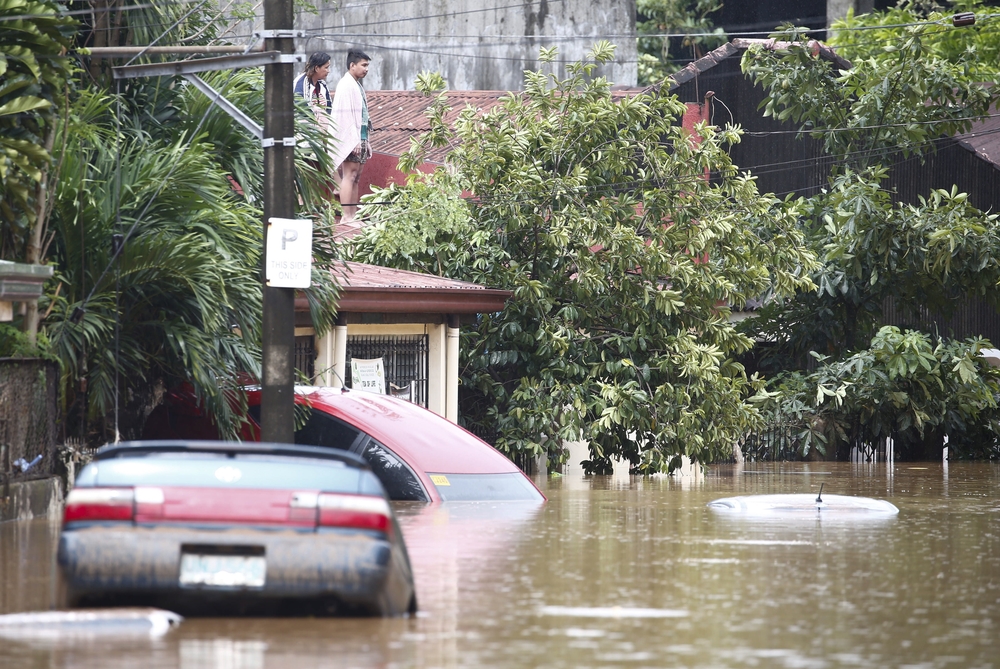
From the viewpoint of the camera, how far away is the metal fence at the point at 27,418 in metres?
12.9

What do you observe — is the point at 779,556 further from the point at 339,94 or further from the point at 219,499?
the point at 339,94

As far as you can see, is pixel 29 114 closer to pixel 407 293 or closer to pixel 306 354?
pixel 306 354

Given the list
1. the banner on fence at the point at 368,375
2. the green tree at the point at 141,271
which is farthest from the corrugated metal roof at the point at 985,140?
the green tree at the point at 141,271

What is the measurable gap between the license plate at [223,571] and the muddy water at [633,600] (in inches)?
9.7

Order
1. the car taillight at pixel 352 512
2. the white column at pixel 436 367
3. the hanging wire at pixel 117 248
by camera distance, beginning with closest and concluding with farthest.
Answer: the car taillight at pixel 352 512 → the hanging wire at pixel 117 248 → the white column at pixel 436 367

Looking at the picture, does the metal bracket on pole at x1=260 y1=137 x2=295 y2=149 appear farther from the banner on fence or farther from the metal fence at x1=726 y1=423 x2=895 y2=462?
Result: the metal fence at x1=726 y1=423 x2=895 y2=462

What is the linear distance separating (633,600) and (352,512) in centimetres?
204

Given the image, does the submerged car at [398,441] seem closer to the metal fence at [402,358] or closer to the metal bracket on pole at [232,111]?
the metal bracket on pole at [232,111]

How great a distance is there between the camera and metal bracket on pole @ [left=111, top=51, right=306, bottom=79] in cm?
1317

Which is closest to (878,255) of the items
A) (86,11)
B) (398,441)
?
(398,441)

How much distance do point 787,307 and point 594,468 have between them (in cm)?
795

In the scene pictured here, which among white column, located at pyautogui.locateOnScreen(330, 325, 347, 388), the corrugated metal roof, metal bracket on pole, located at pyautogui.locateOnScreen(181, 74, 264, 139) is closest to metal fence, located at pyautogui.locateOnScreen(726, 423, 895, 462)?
the corrugated metal roof

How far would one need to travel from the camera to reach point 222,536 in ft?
23.9

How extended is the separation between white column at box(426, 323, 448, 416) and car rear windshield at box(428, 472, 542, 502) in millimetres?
4315
